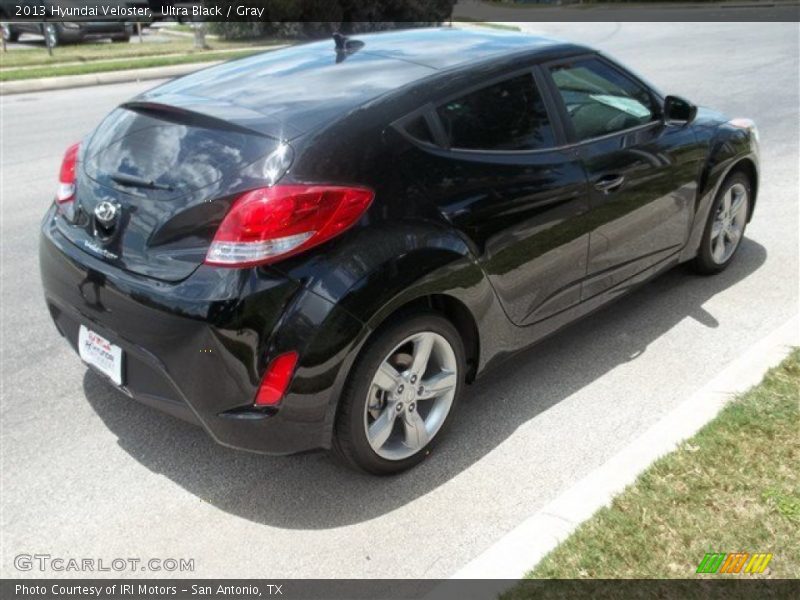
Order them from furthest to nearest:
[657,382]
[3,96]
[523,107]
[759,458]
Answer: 1. [3,96]
2. [657,382]
3. [523,107]
4. [759,458]

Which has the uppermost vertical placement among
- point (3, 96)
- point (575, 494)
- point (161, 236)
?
point (161, 236)

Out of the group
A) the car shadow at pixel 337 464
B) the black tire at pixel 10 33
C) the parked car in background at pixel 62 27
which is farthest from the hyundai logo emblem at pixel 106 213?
the black tire at pixel 10 33

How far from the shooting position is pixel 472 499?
338cm

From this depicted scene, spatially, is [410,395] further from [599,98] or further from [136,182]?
[599,98]

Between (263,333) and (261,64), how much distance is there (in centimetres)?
162

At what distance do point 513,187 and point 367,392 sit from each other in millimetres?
1174

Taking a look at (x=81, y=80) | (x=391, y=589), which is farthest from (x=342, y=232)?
(x=81, y=80)

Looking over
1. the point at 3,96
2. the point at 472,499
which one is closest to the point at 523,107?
the point at 472,499

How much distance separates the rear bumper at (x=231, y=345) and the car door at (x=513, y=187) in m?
0.80

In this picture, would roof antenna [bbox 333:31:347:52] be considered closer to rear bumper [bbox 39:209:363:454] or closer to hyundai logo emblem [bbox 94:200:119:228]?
hyundai logo emblem [bbox 94:200:119:228]

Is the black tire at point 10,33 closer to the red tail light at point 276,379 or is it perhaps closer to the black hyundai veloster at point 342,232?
the black hyundai veloster at point 342,232

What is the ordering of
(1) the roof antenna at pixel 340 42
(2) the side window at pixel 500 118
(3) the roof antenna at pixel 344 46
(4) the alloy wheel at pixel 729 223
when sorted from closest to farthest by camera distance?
(2) the side window at pixel 500 118
(3) the roof antenna at pixel 344 46
(1) the roof antenna at pixel 340 42
(4) the alloy wheel at pixel 729 223

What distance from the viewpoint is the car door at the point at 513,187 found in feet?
11.4

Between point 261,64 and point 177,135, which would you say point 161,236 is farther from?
point 261,64
